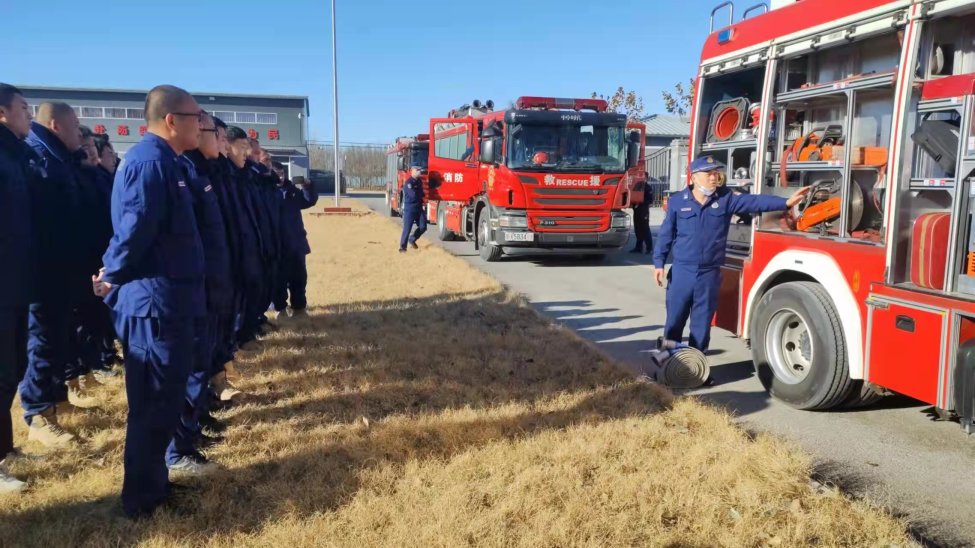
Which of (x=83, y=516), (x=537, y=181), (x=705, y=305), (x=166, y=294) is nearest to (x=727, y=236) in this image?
(x=705, y=305)

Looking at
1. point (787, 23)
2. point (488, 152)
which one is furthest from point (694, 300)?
point (488, 152)

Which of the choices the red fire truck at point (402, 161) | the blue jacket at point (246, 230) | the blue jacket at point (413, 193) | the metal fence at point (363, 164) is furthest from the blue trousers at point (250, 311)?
the metal fence at point (363, 164)

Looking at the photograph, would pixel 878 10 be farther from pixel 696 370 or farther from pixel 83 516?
pixel 83 516

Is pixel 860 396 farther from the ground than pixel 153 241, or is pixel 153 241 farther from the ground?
pixel 153 241

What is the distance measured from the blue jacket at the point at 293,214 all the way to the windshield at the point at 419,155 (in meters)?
15.5

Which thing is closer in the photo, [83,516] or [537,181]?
[83,516]

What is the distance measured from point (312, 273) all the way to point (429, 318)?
4.18 meters

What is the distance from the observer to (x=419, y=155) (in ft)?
75.0

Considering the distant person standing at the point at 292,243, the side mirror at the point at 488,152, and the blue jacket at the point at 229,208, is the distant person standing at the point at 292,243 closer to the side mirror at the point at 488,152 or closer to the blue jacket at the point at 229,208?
the blue jacket at the point at 229,208

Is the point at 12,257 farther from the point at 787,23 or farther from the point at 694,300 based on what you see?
the point at 787,23

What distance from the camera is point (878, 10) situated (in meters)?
4.20

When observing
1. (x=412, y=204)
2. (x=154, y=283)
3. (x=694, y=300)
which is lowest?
(x=694, y=300)

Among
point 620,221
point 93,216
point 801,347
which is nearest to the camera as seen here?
point 93,216

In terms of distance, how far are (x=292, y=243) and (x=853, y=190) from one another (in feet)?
16.8
